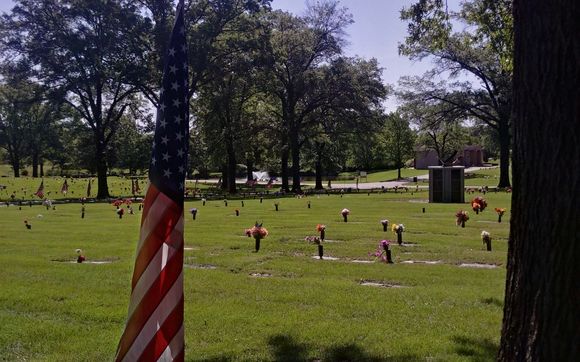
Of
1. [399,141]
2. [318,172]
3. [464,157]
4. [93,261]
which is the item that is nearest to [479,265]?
[93,261]

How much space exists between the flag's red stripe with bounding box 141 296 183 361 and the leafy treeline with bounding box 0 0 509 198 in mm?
32078

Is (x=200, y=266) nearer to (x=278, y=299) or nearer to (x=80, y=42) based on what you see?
(x=278, y=299)

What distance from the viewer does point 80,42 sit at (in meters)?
37.5

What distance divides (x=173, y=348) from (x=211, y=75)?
36119mm

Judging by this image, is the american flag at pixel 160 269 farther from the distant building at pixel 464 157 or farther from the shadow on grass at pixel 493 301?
the distant building at pixel 464 157

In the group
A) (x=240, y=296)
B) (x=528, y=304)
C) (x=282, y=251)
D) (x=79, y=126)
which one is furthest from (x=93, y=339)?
(x=79, y=126)

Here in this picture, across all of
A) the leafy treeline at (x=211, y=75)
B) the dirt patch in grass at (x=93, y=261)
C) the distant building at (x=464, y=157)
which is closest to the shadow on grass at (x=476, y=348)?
the dirt patch in grass at (x=93, y=261)

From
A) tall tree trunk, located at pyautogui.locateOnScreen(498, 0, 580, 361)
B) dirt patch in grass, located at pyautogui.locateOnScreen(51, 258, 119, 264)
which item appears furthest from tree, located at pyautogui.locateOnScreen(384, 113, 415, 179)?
tall tree trunk, located at pyautogui.locateOnScreen(498, 0, 580, 361)

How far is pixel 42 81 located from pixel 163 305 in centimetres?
3750

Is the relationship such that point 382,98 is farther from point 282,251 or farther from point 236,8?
point 282,251

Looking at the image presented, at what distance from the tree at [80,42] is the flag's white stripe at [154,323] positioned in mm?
35845

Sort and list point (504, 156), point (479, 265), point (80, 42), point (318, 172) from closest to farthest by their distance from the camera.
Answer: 1. point (479, 265)
2. point (80, 42)
3. point (504, 156)
4. point (318, 172)

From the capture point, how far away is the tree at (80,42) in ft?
122

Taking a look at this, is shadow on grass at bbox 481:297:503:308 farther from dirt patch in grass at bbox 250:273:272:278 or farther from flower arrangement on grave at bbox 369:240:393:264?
dirt patch in grass at bbox 250:273:272:278
